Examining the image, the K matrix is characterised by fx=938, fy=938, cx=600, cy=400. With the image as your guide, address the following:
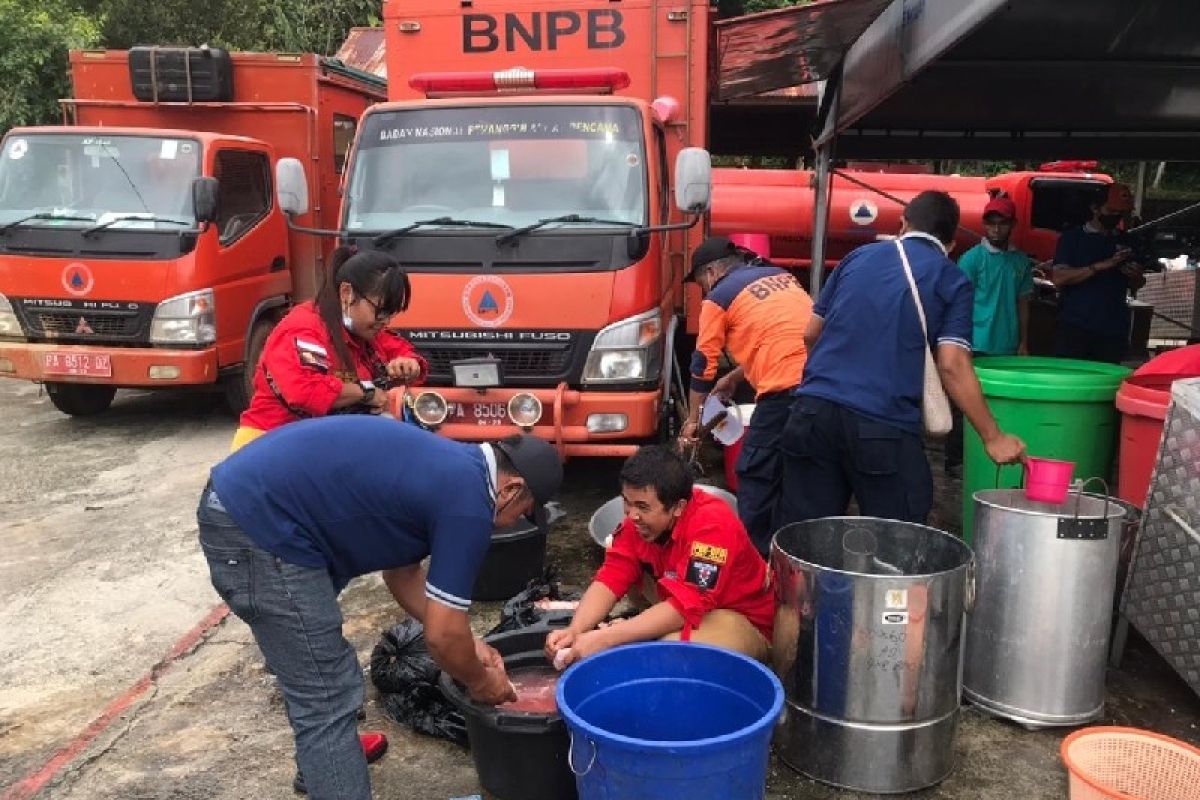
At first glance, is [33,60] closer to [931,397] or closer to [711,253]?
[711,253]

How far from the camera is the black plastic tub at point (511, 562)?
409 centimetres

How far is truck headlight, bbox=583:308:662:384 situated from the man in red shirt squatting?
1719mm

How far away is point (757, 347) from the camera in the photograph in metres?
4.31

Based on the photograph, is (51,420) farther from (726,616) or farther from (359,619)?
(726,616)

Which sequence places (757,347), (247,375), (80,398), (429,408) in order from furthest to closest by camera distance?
(80,398)
(247,375)
(429,408)
(757,347)

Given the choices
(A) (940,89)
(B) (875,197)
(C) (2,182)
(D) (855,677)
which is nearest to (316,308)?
(D) (855,677)

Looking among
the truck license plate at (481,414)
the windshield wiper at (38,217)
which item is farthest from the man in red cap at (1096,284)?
the windshield wiper at (38,217)

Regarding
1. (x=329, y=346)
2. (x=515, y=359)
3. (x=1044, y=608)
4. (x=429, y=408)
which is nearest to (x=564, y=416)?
(x=515, y=359)

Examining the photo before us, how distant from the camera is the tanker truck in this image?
15.5 feet

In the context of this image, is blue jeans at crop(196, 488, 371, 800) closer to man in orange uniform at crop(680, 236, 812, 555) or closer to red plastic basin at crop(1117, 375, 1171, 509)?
man in orange uniform at crop(680, 236, 812, 555)

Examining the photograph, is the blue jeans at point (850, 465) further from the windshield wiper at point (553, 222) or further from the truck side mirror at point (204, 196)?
the truck side mirror at point (204, 196)

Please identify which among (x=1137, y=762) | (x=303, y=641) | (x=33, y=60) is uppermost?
(x=33, y=60)

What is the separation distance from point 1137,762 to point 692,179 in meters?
3.30

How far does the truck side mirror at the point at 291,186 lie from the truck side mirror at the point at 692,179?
2050mm
